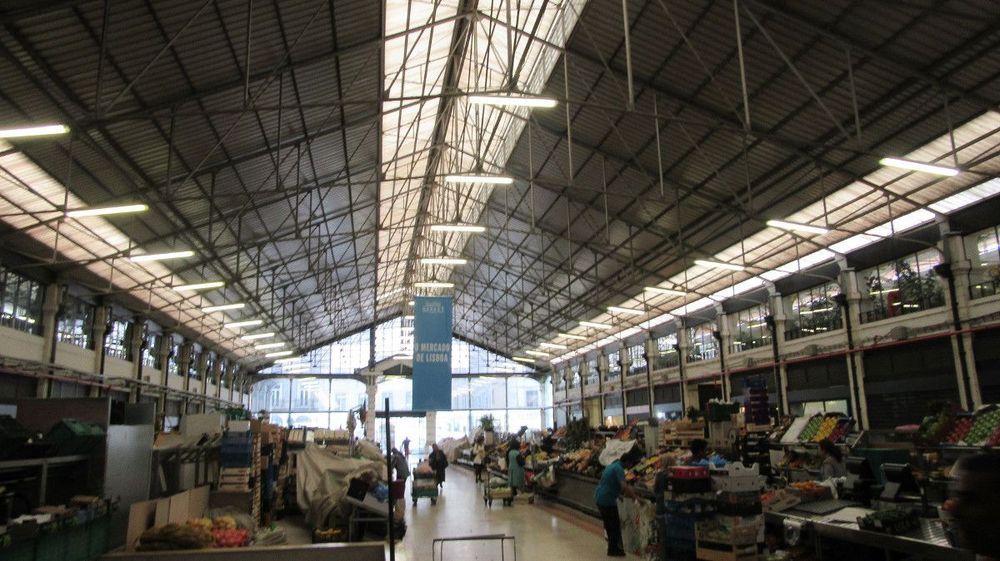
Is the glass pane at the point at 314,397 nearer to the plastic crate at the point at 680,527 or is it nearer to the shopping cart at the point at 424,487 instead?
the shopping cart at the point at 424,487

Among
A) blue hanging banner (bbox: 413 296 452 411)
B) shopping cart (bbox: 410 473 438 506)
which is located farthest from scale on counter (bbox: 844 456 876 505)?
shopping cart (bbox: 410 473 438 506)

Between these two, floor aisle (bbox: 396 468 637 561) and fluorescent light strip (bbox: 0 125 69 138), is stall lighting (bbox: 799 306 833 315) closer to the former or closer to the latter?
floor aisle (bbox: 396 468 637 561)

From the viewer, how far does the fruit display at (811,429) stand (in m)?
13.8

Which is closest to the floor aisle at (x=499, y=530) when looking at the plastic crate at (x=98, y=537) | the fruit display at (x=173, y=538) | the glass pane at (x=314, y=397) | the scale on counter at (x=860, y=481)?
the fruit display at (x=173, y=538)

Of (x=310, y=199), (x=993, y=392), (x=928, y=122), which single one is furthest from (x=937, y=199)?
(x=310, y=199)

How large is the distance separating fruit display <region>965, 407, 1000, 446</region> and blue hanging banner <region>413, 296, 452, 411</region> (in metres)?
8.70

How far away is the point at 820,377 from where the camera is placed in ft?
67.3

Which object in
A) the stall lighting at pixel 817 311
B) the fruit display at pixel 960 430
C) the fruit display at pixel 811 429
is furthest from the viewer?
the stall lighting at pixel 817 311

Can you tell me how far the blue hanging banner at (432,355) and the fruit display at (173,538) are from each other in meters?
5.32

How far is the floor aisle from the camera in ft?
34.0

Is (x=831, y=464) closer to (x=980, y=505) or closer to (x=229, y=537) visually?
(x=980, y=505)

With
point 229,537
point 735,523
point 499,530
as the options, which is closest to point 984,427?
point 735,523

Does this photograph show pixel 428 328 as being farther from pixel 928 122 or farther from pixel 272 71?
pixel 928 122

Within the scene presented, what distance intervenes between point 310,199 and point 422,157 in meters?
4.23
